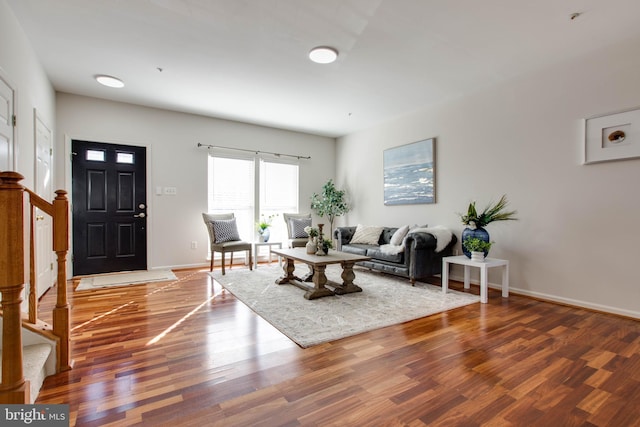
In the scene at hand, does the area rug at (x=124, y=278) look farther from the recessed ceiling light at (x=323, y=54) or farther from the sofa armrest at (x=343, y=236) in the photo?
the recessed ceiling light at (x=323, y=54)

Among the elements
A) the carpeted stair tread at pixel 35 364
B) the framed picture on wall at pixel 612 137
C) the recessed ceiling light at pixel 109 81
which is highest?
the recessed ceiling light at pixel 109 81

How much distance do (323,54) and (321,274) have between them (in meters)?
2.31

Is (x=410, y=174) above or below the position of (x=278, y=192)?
above

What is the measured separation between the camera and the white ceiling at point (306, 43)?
2523mm

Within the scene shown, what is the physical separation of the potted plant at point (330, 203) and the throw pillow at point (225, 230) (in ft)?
6.53

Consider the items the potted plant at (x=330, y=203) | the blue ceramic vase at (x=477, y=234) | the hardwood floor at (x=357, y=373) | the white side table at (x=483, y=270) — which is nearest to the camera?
the hardwood floor at (x=357, y=373)

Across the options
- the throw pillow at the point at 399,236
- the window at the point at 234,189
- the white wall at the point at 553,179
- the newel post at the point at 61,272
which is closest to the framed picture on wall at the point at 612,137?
the white wall at the point at 553,179

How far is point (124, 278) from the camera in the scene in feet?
14.6

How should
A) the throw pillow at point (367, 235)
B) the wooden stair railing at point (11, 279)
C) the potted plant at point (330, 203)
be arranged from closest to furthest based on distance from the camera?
the wooden stair railing at point (11, 279), the throw pillow at point (367, 235), the potted plant at point (330, 203)

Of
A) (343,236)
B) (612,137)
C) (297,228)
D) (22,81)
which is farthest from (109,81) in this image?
(612,137)

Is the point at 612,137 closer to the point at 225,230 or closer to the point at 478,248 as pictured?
the point at 478,248

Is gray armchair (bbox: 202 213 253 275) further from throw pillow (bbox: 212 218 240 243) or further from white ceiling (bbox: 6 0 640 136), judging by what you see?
white ceiling (bbox: 6 0 640 136)

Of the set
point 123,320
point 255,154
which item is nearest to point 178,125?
point 255,154

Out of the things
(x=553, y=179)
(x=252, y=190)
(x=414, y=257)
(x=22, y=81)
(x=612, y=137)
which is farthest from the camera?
(x=252, y=190)
